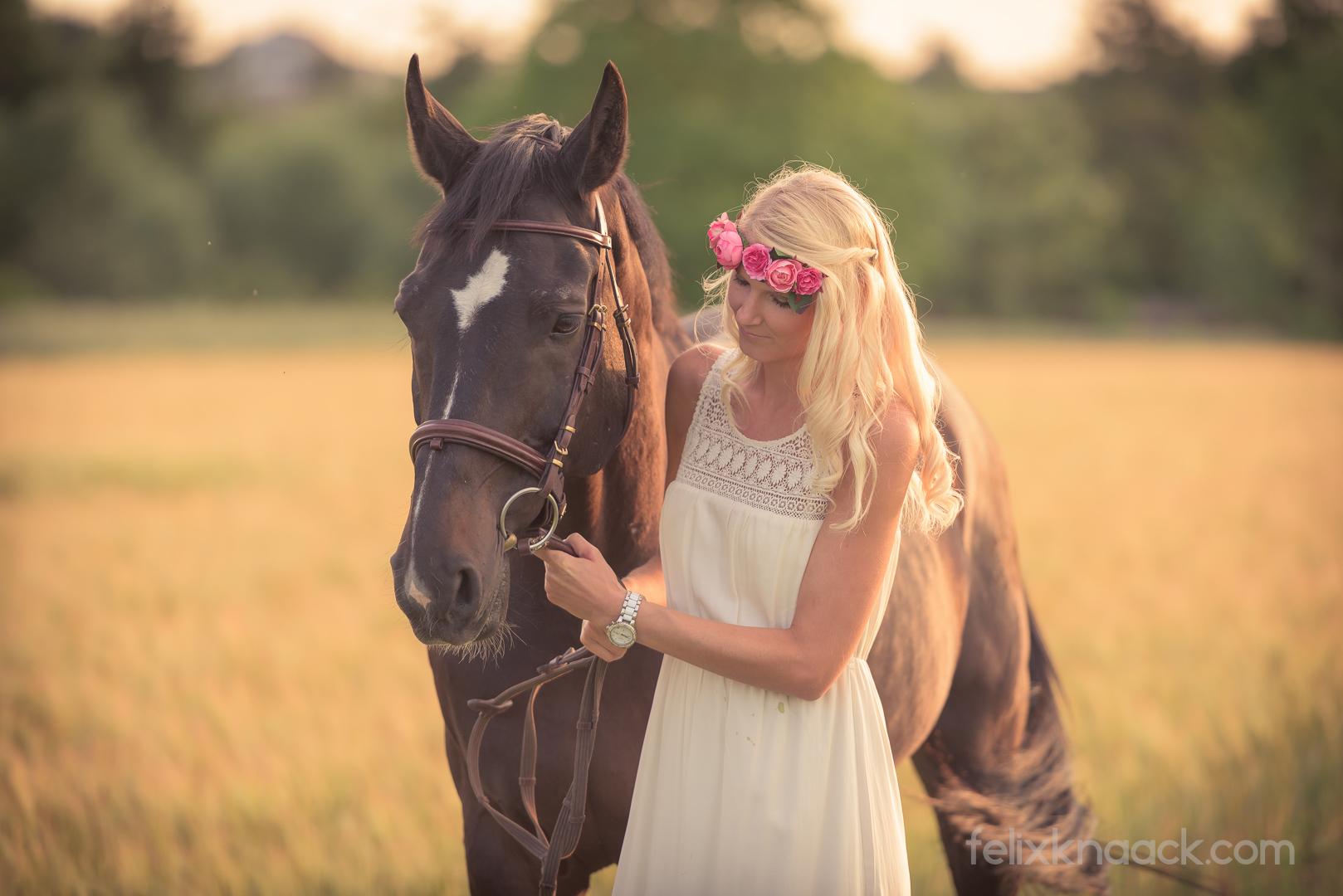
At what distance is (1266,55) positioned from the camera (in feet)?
178

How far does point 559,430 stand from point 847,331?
65 cm

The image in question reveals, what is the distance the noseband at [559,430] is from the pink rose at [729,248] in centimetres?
29

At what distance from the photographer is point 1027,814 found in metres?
3.90

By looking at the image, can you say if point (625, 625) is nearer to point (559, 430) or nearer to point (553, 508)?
point (553, 508)

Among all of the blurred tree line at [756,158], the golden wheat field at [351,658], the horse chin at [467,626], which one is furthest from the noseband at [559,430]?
the blurred tree line at [756,158]

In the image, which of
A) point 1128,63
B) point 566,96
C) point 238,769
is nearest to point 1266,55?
point 1128,63

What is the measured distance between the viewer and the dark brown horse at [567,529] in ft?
6.51

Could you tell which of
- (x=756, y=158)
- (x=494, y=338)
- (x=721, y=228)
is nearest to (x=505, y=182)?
(x=494, y=338)

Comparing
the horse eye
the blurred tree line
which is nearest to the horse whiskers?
the horse eye

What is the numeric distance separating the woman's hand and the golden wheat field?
0.58m

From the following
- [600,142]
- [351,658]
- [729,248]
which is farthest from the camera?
[351,658]

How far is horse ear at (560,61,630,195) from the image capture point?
2238 mm

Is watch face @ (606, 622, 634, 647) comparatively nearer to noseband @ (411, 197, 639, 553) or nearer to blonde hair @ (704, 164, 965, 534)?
noseband @ (411, 197, 639, 553)

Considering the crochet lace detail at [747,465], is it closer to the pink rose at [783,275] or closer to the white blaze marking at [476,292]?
the pink rose at [783,275]
